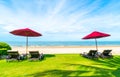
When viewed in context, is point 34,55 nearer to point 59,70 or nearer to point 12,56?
point 12,56

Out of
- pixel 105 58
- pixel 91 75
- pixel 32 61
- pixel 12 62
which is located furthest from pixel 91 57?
pixel 91 75

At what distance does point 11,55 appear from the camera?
15.8 meters

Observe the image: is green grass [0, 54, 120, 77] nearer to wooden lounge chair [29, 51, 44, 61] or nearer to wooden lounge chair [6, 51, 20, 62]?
wooden lounge chair [6, 51, 20, 62]

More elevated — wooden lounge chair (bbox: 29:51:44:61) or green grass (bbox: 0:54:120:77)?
wooden lounge chair (bbox: 29:51:44:61)

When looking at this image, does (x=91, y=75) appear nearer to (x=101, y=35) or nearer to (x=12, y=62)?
(x=12, y=62)

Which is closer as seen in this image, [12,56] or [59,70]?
[59,70]

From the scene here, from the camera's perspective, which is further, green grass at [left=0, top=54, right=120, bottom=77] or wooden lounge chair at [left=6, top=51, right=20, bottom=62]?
wooden lounge chair at [left=6, top=51, right=20, bottom=62]

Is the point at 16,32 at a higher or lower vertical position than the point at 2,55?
higher

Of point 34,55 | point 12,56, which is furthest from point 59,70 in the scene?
point 12,56

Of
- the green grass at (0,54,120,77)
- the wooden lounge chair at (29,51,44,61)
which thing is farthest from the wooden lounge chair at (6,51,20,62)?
the wooden lounge chair at (29,51,44,61)

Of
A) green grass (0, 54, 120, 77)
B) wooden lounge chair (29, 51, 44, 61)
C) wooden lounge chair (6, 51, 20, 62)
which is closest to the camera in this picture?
green grass (0, 54, 120, 77)

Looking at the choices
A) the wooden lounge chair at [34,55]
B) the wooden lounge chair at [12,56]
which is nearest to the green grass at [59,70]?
the wooden lounge chair at [12,56]

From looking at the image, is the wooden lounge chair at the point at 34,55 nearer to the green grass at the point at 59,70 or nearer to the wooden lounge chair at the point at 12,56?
the wooden lounge chair at the point at 12,56

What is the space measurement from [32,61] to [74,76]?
6474 millimetres
